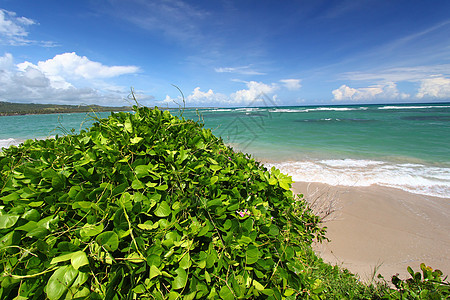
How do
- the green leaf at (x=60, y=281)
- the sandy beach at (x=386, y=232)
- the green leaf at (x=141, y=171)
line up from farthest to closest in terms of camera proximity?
the sandy beach at (x=386, y=232)
the green leaf at (x=141, y=171)
the green leaf at (x=60, y=281)

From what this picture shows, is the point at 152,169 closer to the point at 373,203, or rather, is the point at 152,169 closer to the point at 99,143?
the point at 99,143

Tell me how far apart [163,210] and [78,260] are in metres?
0.38

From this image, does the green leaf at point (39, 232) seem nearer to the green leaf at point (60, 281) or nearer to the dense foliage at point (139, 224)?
the dense foliage at point (139, 224)

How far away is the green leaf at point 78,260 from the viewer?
809 mm

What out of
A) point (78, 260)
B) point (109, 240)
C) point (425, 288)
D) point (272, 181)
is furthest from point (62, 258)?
point (425, 288)

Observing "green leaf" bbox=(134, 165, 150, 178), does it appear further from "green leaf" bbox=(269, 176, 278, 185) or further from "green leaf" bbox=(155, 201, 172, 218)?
"green leaf" bbox=(269, 176, 278, 185)

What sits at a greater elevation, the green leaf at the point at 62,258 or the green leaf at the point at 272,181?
the green leaf at the point at 272,181

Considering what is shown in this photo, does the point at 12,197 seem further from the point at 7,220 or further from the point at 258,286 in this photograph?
the point at 258,286

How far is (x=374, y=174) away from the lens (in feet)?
27.8

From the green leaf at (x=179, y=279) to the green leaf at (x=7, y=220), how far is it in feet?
2.55

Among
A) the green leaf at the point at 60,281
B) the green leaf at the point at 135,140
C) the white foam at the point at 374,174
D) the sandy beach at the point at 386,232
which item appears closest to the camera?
the green leaf at the point at 60,281

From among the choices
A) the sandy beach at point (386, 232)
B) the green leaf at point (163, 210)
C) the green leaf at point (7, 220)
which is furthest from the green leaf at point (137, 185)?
the sandy beach at point (386, 232)

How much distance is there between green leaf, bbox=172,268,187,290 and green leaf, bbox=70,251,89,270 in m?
0.37

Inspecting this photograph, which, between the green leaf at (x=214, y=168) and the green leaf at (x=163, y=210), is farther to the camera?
the green leaf at (x=214, y=168)
